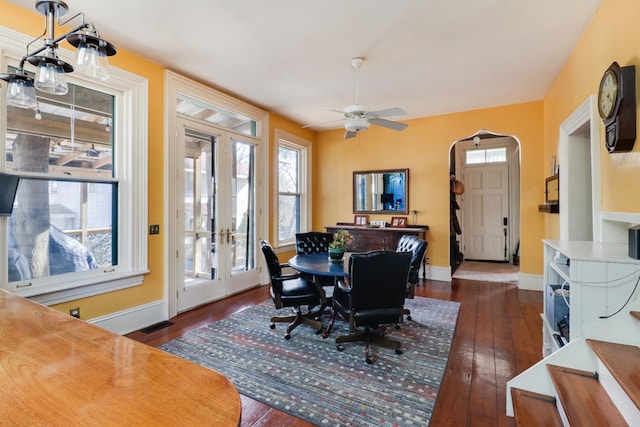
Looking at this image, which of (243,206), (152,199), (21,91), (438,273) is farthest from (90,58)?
(438,273)

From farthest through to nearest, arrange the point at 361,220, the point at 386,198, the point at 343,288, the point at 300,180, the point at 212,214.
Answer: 1. the point at 300,180
2. the point at 361,220
3. the point at 386,198
4. the point at 212,214
5. the point at 343,288

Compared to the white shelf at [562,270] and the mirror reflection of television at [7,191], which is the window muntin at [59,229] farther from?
the white shelf at [562,270]

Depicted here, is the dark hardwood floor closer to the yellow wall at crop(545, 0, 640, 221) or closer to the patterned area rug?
the patterned area rug

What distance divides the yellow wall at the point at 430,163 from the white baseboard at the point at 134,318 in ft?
11.7

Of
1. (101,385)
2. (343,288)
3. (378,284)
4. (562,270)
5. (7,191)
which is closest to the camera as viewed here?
(101,385)

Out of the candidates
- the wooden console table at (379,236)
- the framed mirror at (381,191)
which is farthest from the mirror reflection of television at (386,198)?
the wooden console table at (379,236)

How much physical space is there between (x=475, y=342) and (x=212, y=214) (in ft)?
11.2

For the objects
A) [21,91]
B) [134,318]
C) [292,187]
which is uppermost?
[21,91]

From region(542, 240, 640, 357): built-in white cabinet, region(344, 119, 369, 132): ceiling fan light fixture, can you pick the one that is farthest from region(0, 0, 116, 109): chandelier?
region(542, 240, 640, 357): built-in white cabinet

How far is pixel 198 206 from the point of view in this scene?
4.02 m

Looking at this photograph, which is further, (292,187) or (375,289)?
(292,187)

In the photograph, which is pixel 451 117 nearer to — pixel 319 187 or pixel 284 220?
pixel 319 187

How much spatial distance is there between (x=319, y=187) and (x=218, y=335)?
397 centimetres

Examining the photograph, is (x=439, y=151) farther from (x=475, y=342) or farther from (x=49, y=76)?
(x=49, y=76)
